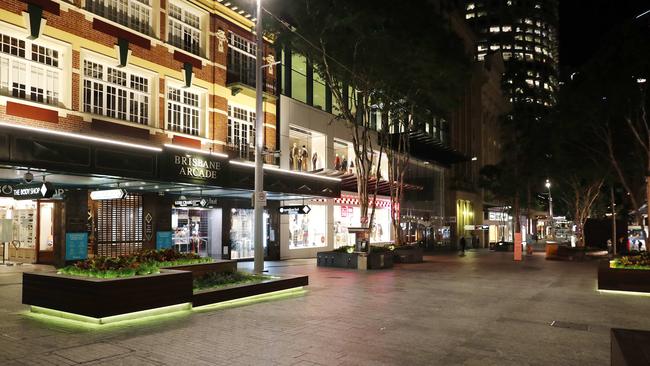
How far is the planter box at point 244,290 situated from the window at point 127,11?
12935mm

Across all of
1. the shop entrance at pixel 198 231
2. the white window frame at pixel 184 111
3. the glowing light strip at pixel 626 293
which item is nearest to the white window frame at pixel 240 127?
the white window frame at pixel 184 111

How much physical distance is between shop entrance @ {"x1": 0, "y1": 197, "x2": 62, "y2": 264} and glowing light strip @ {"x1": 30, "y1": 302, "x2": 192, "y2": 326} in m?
10.4

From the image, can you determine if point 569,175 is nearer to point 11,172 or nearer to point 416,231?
point 416,231

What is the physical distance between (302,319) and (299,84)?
22610 millimetres

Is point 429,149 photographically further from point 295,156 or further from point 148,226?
point 148,226

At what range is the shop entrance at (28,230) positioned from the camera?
2073 centimetres

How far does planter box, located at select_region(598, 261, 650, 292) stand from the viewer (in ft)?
52.0

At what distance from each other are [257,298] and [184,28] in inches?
595

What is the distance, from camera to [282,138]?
2958cm

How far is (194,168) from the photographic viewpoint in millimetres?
20688

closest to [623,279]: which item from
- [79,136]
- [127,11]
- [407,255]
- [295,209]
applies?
[407,255]

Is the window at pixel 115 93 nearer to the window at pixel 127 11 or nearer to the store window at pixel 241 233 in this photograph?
the window at pixel 127 11

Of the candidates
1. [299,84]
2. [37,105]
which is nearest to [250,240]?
[299,84]

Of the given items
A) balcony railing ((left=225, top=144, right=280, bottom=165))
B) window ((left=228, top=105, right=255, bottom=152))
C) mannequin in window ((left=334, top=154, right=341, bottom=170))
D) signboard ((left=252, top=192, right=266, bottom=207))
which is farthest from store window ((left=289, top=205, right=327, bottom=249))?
signboard ((left=252, top=192, right=266, bottom=207))
